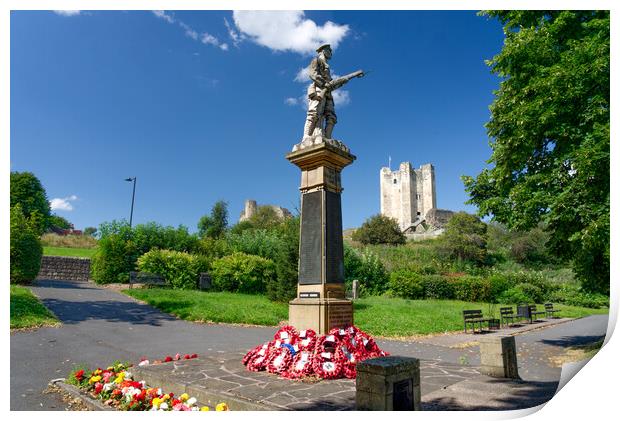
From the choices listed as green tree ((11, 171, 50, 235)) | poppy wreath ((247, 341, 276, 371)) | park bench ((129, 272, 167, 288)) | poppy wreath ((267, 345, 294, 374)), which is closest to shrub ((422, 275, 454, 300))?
park bench ((129, 272, 167, 288))

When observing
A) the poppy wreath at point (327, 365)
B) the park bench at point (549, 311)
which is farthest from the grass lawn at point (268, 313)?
the poppy wreath at point (327, 365)

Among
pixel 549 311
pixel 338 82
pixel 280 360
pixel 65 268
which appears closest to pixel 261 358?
pixel 280 360

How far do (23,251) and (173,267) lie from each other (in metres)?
6.29

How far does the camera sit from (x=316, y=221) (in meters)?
7.34

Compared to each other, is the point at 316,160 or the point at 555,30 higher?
the point at 555,30

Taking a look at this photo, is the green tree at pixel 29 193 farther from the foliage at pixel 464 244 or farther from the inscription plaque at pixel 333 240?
the foliage at pixel 464 244

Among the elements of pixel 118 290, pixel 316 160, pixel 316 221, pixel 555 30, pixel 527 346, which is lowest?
pixel 527 346

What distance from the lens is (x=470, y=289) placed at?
26125 mm

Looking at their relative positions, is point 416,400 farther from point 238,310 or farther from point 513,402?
point 238,310

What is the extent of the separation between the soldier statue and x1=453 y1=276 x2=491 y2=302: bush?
21.3 meters

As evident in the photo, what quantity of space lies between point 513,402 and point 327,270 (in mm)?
3311

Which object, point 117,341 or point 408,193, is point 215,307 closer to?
point 117,341
